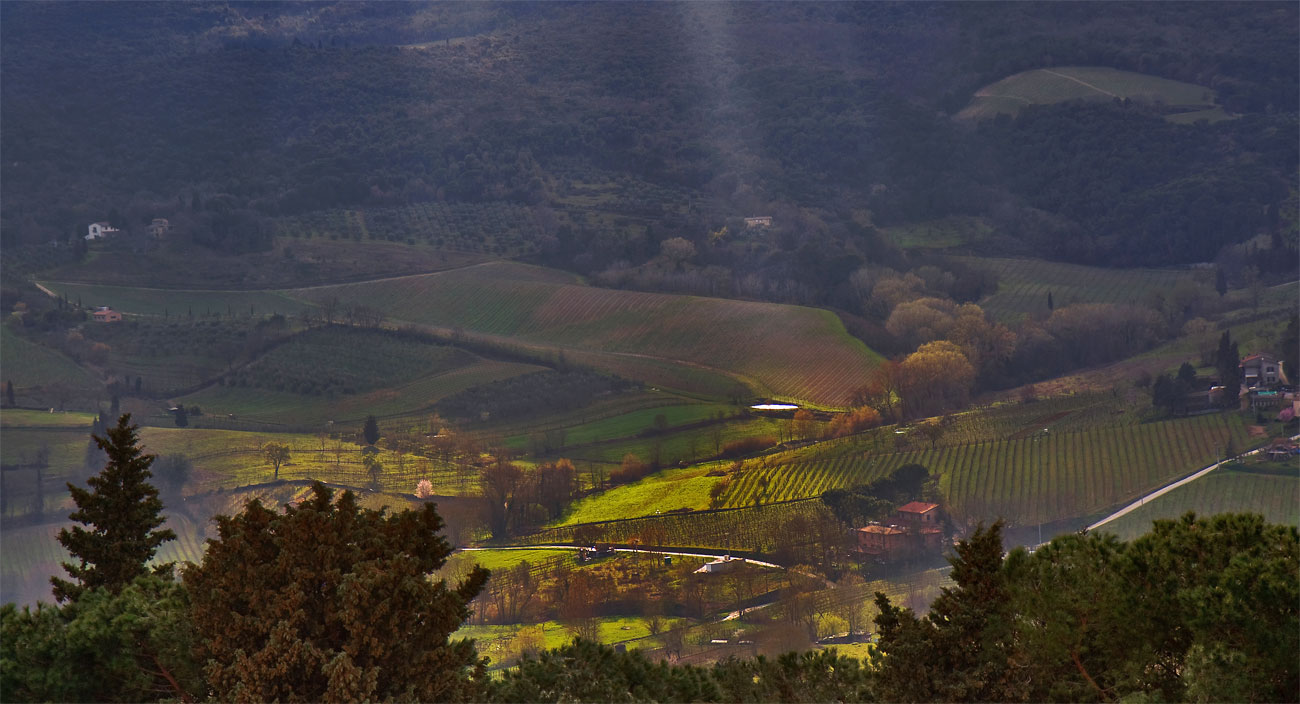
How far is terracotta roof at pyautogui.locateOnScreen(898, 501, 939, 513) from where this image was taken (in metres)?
73.5

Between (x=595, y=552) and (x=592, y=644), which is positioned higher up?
(x=592, y=644)

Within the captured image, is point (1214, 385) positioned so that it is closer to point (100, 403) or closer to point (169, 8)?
point (100, 403)

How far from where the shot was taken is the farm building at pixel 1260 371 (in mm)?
92125

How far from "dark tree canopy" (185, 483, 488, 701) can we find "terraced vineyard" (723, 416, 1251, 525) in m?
61.6

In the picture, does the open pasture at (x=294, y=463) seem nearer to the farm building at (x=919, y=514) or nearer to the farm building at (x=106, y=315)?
the farm building at (x=106, y=315)

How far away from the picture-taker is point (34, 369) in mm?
102625

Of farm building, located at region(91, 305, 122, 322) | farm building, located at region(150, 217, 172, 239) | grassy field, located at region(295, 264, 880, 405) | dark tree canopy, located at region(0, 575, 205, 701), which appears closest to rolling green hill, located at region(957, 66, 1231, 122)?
grassy field, located at region(295, 264, 880, 405)

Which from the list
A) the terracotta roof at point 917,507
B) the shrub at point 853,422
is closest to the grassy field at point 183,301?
the shrub at point 853,422

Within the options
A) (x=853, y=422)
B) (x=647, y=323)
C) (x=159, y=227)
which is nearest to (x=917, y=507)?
(x=853, y=422)

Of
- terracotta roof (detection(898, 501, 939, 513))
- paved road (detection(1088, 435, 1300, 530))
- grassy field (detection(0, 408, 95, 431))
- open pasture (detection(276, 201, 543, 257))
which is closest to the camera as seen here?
paved road (detection(1088, 435, 1300, 530))

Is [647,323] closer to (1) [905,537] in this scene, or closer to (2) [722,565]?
(2) [722,565]

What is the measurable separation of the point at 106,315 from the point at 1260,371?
9075cm

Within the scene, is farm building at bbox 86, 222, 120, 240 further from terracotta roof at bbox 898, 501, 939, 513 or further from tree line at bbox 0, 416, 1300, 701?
tree line at bbox 0, 416, 1300, 701

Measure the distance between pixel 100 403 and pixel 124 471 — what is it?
8256 centimetres
